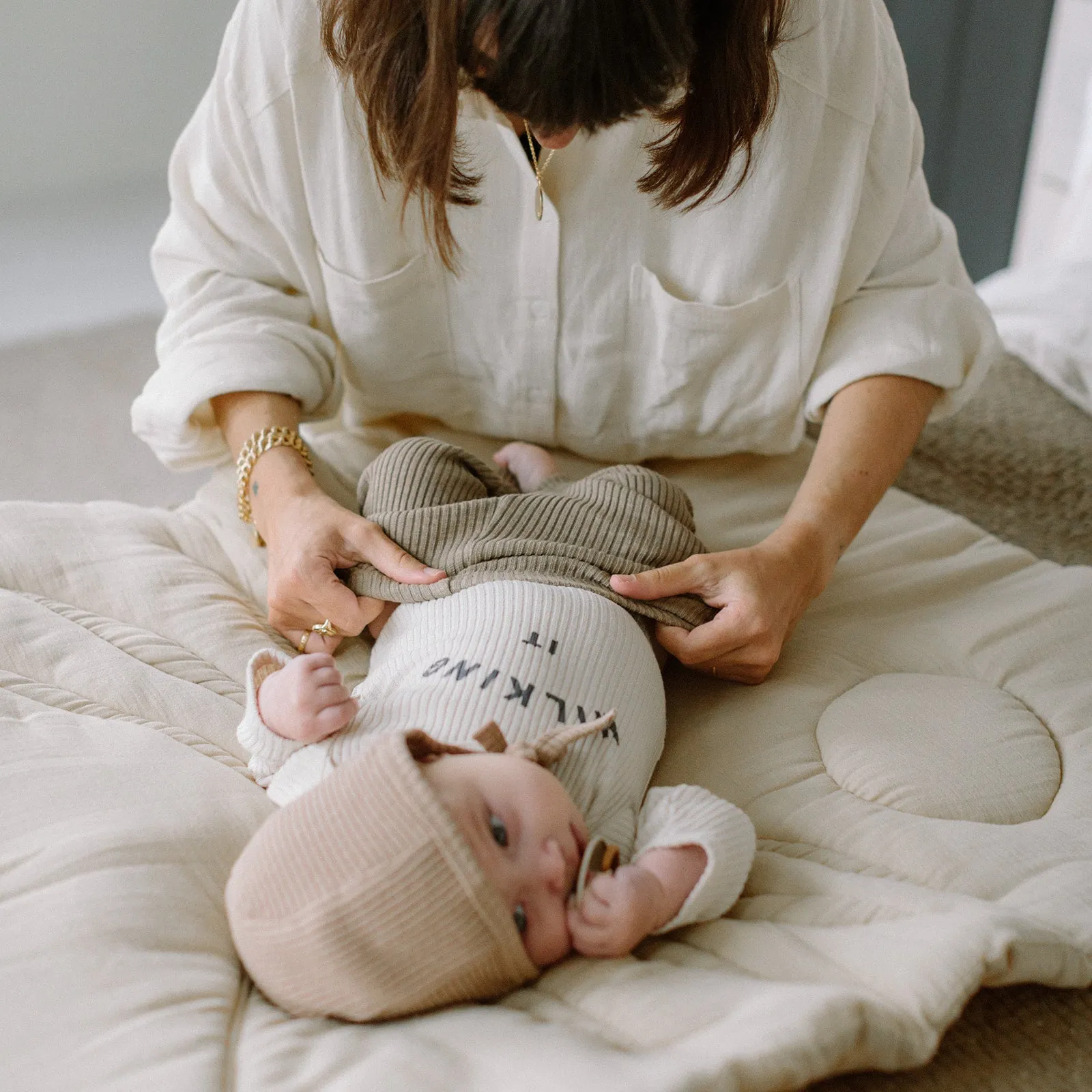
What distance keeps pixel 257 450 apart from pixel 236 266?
9.0 inches

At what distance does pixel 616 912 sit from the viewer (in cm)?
74

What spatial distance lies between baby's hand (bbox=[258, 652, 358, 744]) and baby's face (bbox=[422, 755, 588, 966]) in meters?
0.12

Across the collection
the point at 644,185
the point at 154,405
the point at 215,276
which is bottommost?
the point at 154,405

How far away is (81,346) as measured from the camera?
93.4 inches

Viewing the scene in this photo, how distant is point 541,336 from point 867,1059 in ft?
2.60

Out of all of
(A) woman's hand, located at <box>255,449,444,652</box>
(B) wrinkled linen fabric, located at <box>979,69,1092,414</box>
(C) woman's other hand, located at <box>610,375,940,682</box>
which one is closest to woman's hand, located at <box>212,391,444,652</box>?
(A) woman's hand, located at <box>255,449,444,652</box>

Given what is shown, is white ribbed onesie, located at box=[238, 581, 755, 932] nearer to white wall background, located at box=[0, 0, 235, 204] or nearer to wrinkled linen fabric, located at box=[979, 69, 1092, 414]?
wrinkled linen fabric, located at box=[979, 69, 1092, 414]

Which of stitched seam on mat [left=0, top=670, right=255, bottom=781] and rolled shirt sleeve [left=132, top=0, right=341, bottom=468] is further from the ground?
rolled shirt sleeve [left=132, top=0, right=341, bottom=468]

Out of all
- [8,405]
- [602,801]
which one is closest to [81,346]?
[8,405]

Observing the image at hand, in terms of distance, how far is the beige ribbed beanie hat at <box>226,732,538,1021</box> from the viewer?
0.70 metres

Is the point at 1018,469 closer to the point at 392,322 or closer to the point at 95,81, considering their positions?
the point at 392,322

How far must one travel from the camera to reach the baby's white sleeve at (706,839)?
772 mm

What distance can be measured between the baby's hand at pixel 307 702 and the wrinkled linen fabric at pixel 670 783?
7 centimetres

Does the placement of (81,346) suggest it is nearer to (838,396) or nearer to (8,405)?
(8,405)
